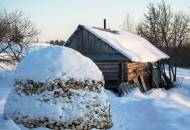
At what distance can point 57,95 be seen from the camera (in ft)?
38.3

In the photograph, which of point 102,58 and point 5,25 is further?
point 5,25

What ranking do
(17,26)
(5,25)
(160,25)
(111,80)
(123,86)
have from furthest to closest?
(160,25)
(17,26)
(5,25)
(111,80)
(123,86)

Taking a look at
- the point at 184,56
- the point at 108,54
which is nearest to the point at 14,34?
the point at 108,54

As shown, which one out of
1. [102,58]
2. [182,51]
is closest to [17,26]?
[102,58]

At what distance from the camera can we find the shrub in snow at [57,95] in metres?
11.6

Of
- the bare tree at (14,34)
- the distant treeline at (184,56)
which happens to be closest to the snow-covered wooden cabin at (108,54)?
the bare tree at (14,34)

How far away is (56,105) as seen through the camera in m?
11.6

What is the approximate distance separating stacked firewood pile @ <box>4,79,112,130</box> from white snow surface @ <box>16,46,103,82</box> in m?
0.16

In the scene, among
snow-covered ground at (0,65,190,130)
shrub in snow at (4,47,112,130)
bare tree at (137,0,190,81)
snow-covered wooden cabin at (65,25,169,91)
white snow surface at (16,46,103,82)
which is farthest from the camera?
bare tree at (137,0,190,81)

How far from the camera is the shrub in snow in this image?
11.6 meters

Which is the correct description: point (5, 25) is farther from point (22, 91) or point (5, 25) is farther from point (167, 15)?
point (167, 15)

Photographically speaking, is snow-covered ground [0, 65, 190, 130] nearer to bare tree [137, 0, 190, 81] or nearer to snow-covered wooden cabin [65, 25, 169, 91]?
snow-covered wooden cabin [65, 25, 169, 91]

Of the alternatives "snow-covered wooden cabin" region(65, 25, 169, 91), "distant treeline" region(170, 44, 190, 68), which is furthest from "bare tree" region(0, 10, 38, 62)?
"distant treeline" region(170, 44, 190, 68)

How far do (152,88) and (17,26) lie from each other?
33.4 feet
